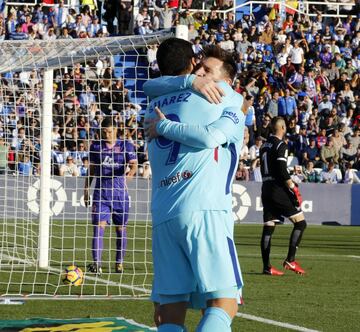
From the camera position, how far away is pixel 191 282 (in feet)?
20.6

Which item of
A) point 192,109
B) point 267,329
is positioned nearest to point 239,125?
point 192,109

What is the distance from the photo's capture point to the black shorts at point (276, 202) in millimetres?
15211

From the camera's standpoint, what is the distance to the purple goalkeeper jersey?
14.3 metres

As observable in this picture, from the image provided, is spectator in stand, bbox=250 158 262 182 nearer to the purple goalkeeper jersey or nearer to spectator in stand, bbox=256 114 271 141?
spectator in stand, bbox=256 114 271 141

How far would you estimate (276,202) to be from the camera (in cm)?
1520

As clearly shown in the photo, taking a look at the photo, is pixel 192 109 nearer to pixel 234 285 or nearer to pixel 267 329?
pixel 234 285

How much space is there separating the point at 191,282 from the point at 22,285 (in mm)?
7012

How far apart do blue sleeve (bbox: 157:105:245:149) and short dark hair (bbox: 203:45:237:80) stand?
0.41 meters

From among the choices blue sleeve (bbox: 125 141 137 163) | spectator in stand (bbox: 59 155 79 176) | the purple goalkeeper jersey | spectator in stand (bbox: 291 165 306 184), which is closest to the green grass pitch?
the purple goalkeeper jersey

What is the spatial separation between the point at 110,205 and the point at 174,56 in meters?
7.77

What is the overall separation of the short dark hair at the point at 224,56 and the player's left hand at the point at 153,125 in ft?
1.66

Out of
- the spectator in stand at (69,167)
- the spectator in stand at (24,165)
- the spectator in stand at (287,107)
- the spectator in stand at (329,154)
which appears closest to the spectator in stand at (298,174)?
the spectator in stand at (329,154)

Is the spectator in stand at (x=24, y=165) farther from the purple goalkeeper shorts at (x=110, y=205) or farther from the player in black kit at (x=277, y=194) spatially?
the player in black kit at (x=277, y=194)

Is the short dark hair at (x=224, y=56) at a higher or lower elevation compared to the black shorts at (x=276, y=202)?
higher
